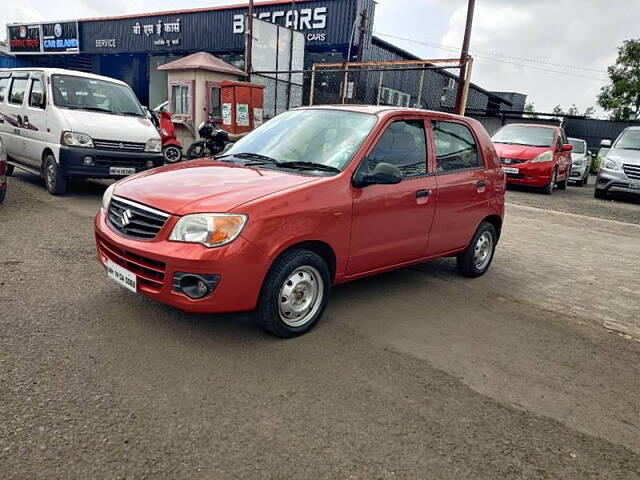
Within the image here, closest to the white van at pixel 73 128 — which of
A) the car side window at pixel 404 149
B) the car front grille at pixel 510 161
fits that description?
the car side window at pixel 404 149

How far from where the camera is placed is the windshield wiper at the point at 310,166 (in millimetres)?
3766

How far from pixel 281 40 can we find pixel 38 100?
1121 centimetres

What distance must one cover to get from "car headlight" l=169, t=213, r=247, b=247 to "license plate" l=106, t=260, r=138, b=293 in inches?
18.2

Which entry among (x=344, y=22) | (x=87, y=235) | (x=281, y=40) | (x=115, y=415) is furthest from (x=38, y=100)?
(x=344, y=22)

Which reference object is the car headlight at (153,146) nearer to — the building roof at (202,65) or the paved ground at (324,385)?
the paved ground at (324,385)

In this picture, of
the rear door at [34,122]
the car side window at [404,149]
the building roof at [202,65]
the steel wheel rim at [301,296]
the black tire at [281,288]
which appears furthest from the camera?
the building roof at [202,65]

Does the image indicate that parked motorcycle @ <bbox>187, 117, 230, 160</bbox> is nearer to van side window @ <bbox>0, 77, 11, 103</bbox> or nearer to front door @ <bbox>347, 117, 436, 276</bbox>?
van side window @ <bbox>0, 77, 11, 103</bbox>

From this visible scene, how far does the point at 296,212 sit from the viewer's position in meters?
3.33

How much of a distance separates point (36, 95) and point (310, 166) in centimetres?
650

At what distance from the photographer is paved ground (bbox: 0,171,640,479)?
233cm

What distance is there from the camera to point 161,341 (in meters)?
3.34

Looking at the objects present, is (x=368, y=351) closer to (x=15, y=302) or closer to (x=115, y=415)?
(x=115, y=415)

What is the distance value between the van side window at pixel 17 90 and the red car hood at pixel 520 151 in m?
10.6

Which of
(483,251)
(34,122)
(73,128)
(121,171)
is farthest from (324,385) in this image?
(34,122)
